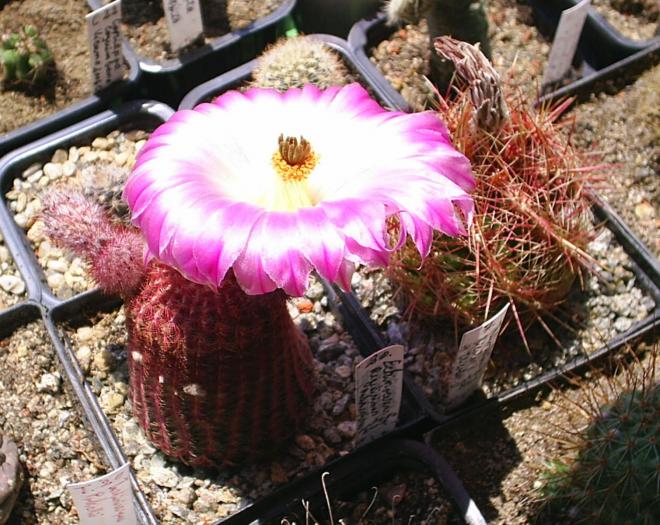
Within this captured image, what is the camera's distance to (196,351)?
1.50m

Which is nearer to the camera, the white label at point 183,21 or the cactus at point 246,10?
the white label at point 183,21

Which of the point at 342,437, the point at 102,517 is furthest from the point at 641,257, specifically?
the point at 102,517

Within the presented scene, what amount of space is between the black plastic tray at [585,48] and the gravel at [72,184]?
1.99 ft

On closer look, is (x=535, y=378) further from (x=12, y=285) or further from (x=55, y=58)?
(x=55, y=58)

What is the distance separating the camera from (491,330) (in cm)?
170

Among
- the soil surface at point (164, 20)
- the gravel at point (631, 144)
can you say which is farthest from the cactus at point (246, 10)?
the gravel at point (631, 144)

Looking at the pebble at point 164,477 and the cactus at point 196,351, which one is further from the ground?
the cactus at point 196,351

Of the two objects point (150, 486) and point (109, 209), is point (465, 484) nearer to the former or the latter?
point (150, 486)

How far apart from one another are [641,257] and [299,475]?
93 centimetres

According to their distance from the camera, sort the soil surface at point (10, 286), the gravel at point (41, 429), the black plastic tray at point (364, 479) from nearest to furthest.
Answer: the black plastic tray at point (364, 479) → the gravel at point (41, 429) → the soil surface at point (10, 286)

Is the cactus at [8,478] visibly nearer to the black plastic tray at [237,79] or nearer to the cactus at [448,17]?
the black plastic tray at [237,79]

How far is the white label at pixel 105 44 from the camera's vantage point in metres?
2.22

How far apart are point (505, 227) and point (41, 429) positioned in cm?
99

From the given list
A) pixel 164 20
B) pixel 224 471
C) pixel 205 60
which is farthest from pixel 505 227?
pixel 164 20
